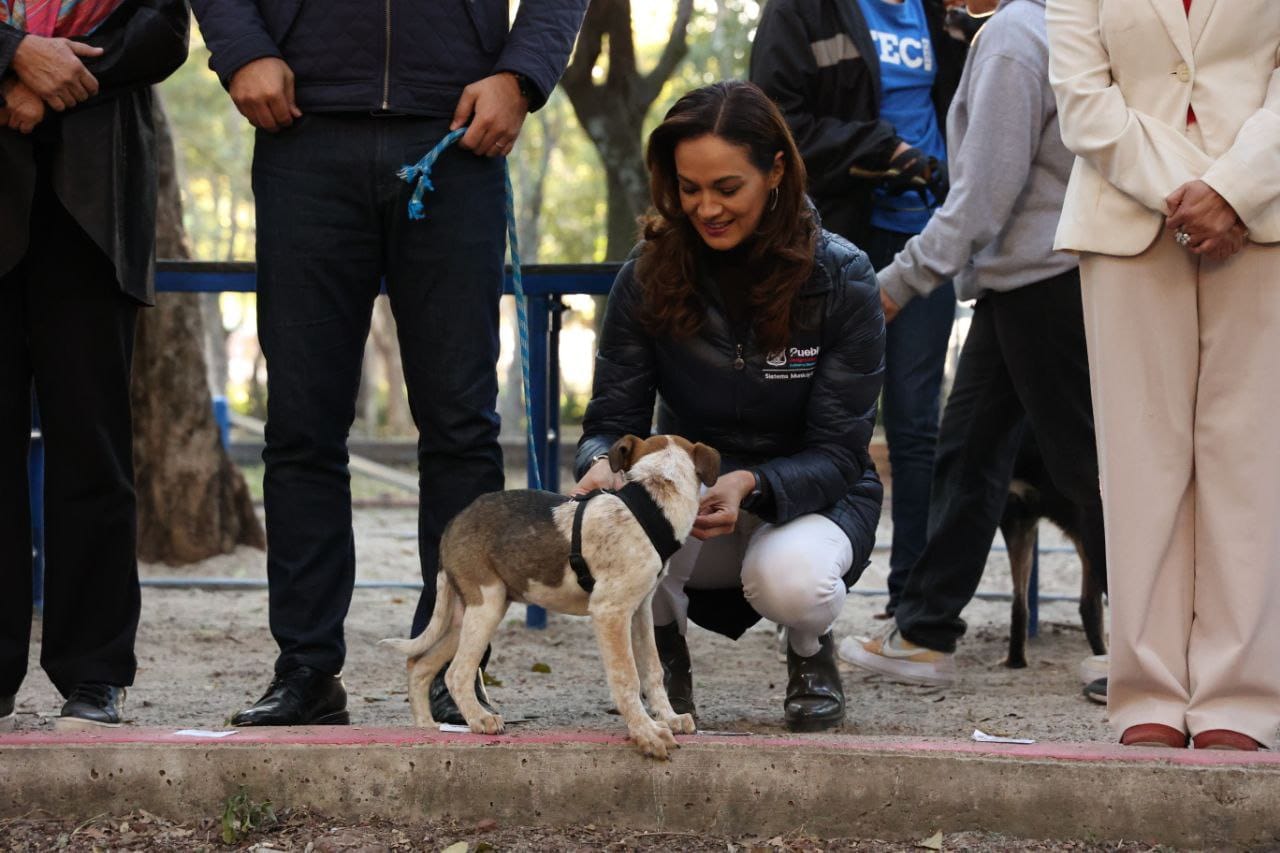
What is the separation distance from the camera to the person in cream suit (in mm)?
3393

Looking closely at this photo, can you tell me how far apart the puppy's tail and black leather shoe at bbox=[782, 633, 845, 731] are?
1109mm

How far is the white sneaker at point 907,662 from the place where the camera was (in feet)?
16.3

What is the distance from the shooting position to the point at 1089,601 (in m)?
5.38

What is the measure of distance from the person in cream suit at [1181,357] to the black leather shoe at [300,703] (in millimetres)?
1869

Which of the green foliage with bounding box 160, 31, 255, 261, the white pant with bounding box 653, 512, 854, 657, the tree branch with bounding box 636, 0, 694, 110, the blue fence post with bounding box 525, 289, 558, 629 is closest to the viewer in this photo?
the white pant with bounding box 653, 512, 854, 657

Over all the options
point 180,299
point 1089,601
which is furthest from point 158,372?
point 1089,601

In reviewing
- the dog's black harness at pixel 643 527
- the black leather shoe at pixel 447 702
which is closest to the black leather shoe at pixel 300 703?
the black leather shoe at pixel 447 702

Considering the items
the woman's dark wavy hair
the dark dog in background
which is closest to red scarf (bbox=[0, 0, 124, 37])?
the woman's dark wavy hair

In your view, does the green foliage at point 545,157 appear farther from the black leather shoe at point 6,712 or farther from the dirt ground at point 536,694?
the black leather shoe at point 6,712

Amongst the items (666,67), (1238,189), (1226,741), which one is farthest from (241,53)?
(666,67)

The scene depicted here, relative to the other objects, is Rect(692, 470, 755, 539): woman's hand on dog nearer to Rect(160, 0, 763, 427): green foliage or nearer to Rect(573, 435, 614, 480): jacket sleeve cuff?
Rect(573, 435, 614, 480): jacket sleeve cuff

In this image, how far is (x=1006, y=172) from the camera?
4.52m

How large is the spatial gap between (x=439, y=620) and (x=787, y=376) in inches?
44.1

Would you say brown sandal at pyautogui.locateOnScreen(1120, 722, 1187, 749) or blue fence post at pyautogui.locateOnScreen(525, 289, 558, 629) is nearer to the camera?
brown sandal at pyautogui.locateOnScreen(1120, 722, 1187, 749)
